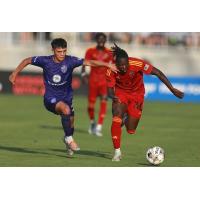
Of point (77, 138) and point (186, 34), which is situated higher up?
point (186, 34)

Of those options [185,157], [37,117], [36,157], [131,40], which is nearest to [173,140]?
[185,157]

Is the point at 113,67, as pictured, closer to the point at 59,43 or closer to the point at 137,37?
the point at 59,43

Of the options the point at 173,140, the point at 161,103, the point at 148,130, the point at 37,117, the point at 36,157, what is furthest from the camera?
the point at 161,103

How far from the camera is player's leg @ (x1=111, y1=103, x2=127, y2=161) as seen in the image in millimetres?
12569

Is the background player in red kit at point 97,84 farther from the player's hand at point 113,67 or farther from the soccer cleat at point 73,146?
the player's hand at point 113,67

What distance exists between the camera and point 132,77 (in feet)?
43.2

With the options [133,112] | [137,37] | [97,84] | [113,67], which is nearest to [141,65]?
[113,67]

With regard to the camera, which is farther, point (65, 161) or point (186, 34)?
point (186, 34)

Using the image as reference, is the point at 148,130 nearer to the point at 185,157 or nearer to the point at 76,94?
the point at 185,157

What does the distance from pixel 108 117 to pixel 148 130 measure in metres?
4.84

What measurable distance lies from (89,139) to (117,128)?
4.46 meters

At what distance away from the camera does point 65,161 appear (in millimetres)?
12453

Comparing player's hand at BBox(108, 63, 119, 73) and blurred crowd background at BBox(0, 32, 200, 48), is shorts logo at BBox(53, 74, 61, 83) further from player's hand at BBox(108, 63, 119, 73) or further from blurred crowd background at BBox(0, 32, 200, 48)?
blurred crowd background at BBox(0, 32, 200, 48)

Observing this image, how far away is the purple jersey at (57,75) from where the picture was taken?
13.3 meters
